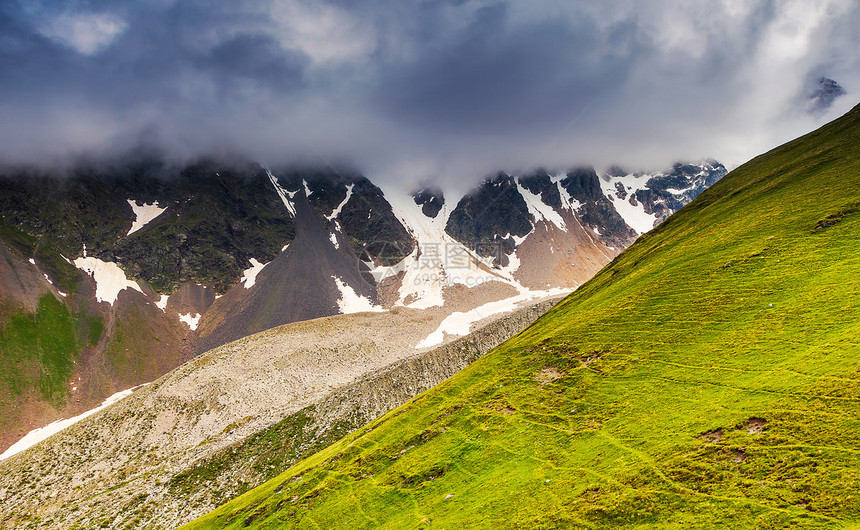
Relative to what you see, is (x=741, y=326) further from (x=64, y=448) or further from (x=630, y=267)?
(x=64, y=448)

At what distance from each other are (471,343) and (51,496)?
3581 inches

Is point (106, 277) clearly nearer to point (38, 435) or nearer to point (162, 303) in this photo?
point (162, 303)

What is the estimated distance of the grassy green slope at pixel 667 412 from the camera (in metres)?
17.7

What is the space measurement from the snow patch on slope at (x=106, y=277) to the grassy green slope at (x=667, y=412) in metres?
171

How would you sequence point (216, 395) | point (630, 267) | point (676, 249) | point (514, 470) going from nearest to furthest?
point (514, 470), point (676, 249), point (630, 267), point (216, 395)

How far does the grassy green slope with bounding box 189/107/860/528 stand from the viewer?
1767 centimetres

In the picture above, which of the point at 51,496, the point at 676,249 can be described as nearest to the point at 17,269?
the point at 51,496

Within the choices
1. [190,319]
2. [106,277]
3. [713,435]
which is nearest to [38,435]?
[190,319]

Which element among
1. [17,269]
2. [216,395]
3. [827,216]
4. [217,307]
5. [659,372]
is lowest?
[659,372]

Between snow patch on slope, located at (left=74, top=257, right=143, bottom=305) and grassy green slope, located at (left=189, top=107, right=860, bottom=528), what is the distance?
560ft

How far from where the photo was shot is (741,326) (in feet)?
102

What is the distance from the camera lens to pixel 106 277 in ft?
589

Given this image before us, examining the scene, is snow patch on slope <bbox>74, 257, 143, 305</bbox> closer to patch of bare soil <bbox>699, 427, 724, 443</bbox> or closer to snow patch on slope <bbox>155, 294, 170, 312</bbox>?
snow patch on slope <bbox>155, 294, 170, 312</bbox>

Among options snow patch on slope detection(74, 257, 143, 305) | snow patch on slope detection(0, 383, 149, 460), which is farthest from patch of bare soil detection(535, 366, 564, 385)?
snow patch on slope detection(74, 257, 143, 305)
